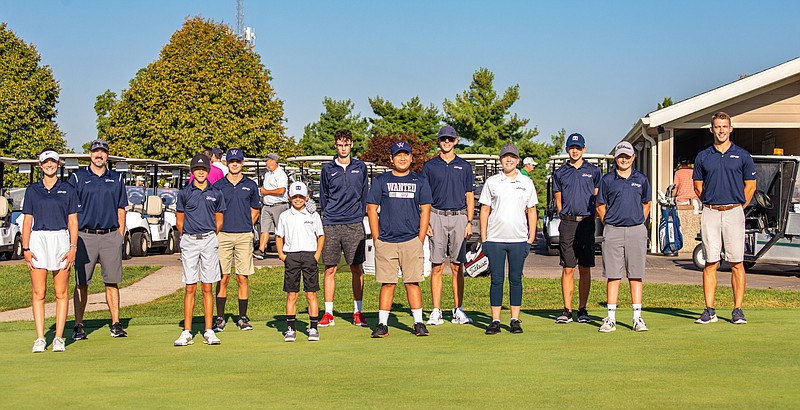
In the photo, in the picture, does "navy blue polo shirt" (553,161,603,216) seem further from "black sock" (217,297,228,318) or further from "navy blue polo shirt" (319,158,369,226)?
"black sock" (217,297,228,318)

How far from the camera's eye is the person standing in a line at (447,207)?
38.9 ft

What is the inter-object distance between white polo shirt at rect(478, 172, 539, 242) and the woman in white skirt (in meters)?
4.09

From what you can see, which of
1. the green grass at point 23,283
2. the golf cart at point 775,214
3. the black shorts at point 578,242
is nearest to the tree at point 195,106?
the green grass at point 23,283

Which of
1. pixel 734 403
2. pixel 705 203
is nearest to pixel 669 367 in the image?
pixel 734 403

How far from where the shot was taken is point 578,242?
1200cm

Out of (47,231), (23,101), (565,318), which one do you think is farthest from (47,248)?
(23,101)

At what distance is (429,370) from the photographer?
339 inches

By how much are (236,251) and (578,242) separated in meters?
3.78

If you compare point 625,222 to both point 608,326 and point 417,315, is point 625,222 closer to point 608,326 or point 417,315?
point 608,326

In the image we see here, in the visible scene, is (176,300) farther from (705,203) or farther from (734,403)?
(734,403)

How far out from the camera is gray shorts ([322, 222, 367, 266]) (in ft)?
39.1

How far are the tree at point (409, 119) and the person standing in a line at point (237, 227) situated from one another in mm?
66076

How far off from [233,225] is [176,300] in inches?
208

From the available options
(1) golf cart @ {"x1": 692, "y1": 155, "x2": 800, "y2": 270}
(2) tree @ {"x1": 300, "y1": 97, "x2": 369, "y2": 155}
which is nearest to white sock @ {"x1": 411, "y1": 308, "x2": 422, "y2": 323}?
(1) golf cart @ {"x1": 692, "y1": 155, "x2": 800, "y2": 270}
